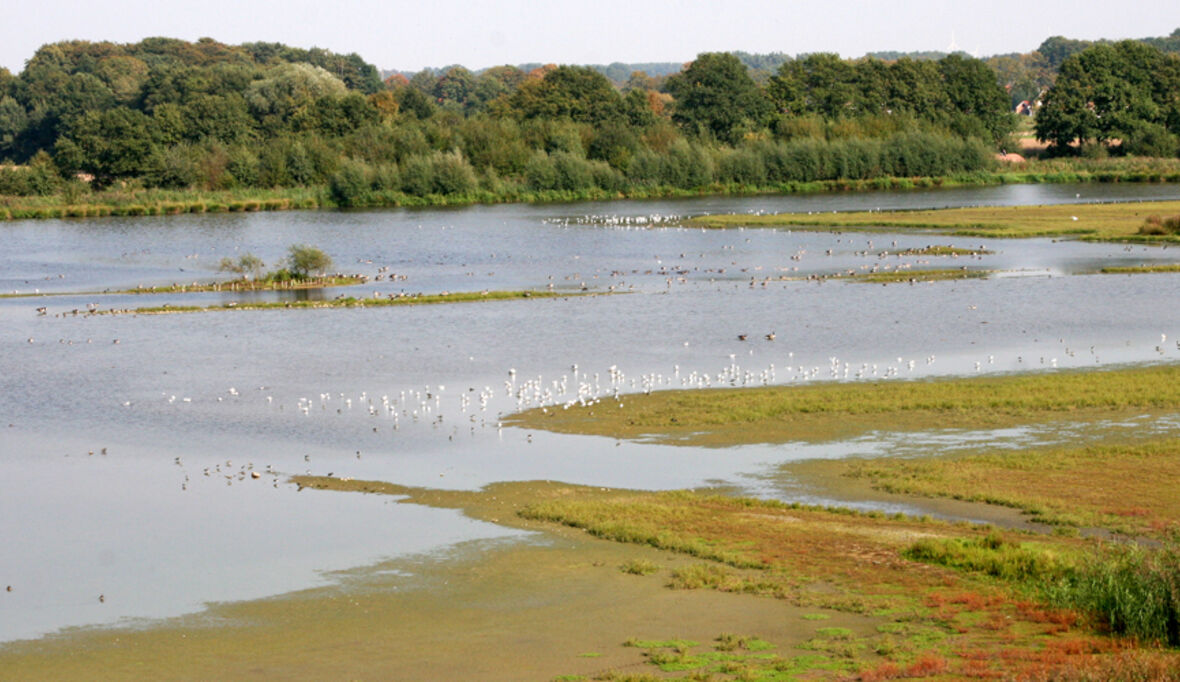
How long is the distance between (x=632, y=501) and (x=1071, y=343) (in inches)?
800

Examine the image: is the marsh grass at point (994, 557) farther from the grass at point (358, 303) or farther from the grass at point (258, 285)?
the grass at point (258, 285)

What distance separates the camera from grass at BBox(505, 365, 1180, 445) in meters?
27.0

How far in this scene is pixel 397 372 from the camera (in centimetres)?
3550

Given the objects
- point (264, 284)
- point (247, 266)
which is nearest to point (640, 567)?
point (264, 284)

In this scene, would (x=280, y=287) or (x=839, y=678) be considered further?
(x=280, y=287)

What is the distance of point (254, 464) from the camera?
1006 inches

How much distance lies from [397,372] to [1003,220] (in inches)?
2085

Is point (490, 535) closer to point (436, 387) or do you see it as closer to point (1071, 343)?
point (436, 387)

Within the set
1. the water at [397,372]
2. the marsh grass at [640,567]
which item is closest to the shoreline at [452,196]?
the water at [397,372]

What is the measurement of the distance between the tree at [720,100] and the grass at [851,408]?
4307 inches

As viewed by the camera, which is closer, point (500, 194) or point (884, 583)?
point (884, 583)

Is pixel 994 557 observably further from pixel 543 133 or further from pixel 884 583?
pixel 543 133

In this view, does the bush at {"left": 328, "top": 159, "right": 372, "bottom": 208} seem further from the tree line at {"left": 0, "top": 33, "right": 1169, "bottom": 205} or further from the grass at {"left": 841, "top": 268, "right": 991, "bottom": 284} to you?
the grass at {"left": 841, "top": 268, "right": 991, "bottom": 284}

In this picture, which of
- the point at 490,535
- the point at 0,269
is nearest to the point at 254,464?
the point at 490,535
